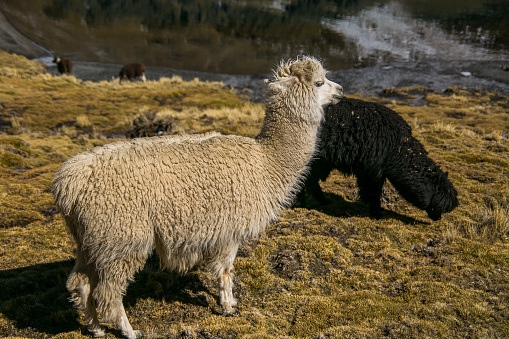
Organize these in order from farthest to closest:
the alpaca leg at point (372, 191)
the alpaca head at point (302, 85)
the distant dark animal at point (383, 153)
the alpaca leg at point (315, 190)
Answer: the alpaca leg at point (315, 190)
the alpaca leg at point (372, 191)
the distant dark animal at point (383, 153)
the alpaca head at point (302, 85)

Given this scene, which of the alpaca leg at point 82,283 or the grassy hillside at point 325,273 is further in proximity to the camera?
the grassy hillside at point 325,273

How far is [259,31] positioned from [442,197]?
46.5 meters

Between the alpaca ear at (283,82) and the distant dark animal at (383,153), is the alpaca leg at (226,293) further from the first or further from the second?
the distant dark animal at (383,153)

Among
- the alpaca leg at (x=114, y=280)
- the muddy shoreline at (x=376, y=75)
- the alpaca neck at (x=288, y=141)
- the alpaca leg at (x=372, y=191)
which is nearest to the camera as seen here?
the alpaca leg at (x=114, y=280)

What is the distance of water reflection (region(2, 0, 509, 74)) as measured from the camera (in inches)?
1508

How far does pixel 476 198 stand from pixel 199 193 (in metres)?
6.87

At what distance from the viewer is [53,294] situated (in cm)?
491

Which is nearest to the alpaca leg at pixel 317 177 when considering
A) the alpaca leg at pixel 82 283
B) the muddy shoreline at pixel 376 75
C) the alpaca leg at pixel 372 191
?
the alpaca leg at pixel 372 191

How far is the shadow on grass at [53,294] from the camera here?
432 centimetres

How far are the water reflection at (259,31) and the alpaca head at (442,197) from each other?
1167 inches

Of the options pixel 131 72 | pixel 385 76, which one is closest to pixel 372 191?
pixel 385 76

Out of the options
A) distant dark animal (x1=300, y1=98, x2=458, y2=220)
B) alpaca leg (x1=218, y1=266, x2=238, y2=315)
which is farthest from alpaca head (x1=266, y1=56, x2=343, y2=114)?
distant dark animal (x1=300, y1=98, x2=458, y2=220)

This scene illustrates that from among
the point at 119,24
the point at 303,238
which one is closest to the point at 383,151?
the point at 303,238

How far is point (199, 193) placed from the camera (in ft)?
13.1
